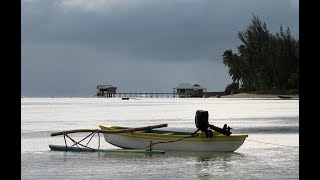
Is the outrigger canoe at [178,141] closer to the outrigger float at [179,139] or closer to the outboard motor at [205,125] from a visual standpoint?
the outrigger float at [179,139]

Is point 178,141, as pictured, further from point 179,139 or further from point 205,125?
point 205,125

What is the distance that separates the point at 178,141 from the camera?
26.1 m

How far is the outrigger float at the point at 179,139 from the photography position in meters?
25.4

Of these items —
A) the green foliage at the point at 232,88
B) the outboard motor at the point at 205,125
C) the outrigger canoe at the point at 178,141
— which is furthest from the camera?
the green foliage at the point at 232,88

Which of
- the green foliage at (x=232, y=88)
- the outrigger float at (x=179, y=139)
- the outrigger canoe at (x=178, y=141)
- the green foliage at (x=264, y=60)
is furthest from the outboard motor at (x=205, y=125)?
the green foliage at (x=232, y=88)

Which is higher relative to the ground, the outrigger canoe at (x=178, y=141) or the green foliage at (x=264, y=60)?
the green foliage at (x=264, y=60)

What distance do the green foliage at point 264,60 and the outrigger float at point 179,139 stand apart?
10778 cm

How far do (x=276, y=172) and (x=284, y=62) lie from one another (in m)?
117

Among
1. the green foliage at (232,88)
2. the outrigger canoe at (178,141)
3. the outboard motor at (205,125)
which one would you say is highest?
the green foliage at (232,88)

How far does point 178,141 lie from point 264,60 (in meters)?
118

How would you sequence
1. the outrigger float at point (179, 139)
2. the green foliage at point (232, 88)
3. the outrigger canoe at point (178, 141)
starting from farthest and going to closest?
the green foliage at point (232, 88)
the outrigger canoe at point (178, 141)
the outrigger float at point (179, 139)

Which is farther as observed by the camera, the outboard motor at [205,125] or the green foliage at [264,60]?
the green foliage at [264,60]
